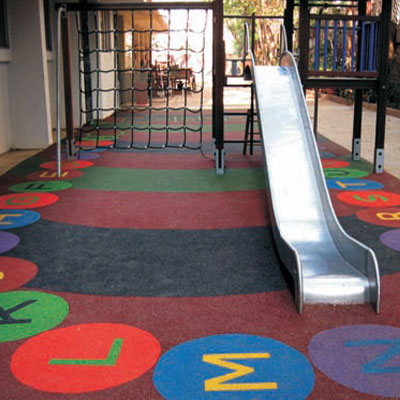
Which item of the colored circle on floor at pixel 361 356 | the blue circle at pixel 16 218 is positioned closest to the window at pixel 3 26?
the blue circle at pixel 16 218

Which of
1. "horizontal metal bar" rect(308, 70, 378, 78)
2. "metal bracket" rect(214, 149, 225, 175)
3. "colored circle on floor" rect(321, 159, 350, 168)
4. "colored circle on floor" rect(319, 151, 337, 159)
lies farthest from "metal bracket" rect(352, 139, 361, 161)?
"metal bracket" rect(214, 149, 225, 175)

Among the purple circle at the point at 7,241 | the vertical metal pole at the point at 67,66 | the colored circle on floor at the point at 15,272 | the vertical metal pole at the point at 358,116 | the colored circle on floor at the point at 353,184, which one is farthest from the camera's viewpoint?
the vertical metal pole at the point at 358,116

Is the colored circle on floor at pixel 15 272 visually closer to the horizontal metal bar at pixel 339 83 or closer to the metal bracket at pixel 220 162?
the metal bracket at pixel 220 162

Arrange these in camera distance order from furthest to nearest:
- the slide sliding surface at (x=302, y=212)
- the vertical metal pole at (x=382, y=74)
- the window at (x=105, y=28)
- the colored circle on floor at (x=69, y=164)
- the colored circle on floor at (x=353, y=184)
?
the window at (x=105, y=28)
the colored circle on floor at (x=69, y=164)
the vertical metal pole at (x=382, y=74)
the colored circle on floor at (x=353, y=184)
the slide sliding surface at (x=302, y=212)

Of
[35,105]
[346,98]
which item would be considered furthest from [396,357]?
[346,98]

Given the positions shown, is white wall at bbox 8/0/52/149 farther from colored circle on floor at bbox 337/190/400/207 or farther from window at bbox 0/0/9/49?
colored circle on floor at bbox 337/190/400/207

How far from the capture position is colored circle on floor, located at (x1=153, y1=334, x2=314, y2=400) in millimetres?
1855

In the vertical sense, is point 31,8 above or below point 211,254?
above

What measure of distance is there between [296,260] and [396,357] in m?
0.64

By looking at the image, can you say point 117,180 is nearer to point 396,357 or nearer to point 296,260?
point 296,260

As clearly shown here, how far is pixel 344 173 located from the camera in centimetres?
550

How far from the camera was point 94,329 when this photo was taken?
231cm

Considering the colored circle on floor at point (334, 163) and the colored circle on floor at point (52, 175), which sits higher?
the colored circle on floor at point (334, 163)

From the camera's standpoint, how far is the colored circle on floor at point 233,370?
1.86 meters
